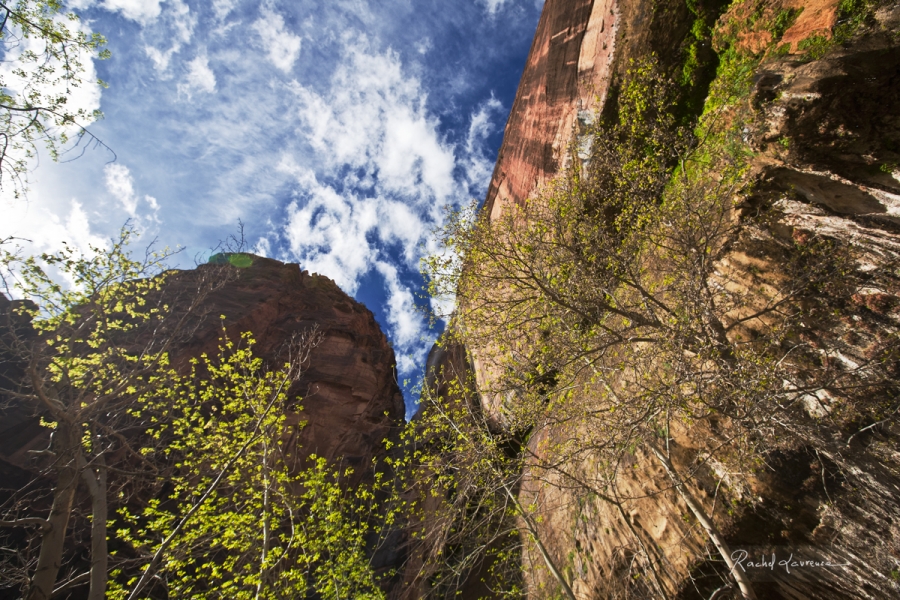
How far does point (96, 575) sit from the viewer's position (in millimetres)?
6055

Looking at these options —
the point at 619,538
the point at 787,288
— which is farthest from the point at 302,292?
the point at 787,288

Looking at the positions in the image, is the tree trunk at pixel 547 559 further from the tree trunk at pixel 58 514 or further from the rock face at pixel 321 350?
the rock face at pixel 321 350

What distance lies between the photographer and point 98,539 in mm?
6418

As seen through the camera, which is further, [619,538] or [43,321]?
[43,321]

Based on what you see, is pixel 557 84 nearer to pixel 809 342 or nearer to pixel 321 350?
pixel 809 342

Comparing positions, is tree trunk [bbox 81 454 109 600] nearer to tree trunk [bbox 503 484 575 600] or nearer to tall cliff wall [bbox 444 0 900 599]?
tree trunk [bbox 503 484 575 600]

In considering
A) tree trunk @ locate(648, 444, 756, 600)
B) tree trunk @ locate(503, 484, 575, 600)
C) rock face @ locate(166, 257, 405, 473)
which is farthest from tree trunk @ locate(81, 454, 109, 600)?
tree trunk @ locate(648, 444, 756, 600)

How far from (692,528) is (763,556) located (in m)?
0.87

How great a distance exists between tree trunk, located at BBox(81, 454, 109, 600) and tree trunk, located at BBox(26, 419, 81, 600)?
0.38 meters

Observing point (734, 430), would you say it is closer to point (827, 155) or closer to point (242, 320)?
point (827, 155)

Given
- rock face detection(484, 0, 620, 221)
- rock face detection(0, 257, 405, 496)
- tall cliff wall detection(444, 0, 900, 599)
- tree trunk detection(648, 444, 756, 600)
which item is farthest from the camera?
rock face detection(0, 257, 405, 496)

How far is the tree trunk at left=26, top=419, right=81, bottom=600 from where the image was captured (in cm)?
568

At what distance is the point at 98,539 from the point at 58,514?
0.79 m

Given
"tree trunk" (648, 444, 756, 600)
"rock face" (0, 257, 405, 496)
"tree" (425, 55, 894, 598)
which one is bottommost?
"tree trunk" (648, 444, 756, 600)
